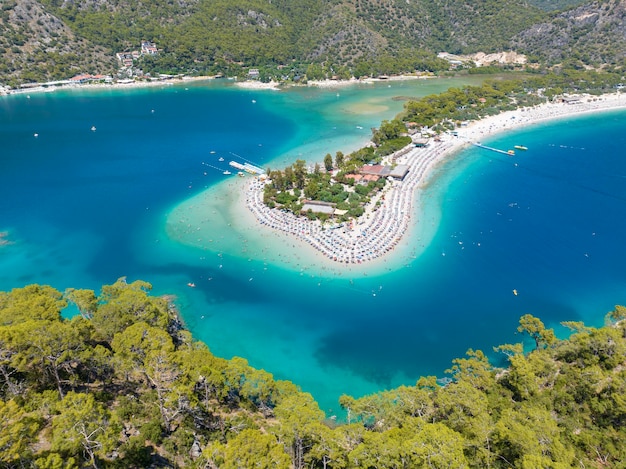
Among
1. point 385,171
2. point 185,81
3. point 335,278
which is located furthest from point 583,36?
point 335,278

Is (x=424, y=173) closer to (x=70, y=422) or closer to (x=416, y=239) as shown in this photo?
(x=416, y=239)

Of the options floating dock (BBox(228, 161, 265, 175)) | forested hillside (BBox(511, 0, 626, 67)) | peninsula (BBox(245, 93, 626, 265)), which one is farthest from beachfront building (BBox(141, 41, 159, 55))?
forested hillside (BBox(511, 0, 626, 67))

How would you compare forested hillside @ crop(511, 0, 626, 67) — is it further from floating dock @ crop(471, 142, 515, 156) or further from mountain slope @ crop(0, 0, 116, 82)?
mountain slope @ crop(0, 0, 116, 82)

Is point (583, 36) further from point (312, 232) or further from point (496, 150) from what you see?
point (312, 232)

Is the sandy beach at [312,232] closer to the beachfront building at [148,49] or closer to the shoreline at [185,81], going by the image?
the shoreline at [185,81]

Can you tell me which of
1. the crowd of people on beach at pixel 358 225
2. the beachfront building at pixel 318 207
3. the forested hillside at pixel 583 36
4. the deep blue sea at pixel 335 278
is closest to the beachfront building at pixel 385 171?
the crowd of people on beach at pixel 358 225

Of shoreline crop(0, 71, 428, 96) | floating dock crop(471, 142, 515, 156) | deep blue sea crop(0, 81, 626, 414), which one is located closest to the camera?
deep blue sea crop(0, 81, 626, 414)
